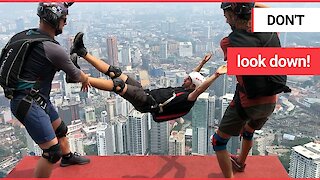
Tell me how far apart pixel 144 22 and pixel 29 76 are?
3169cm

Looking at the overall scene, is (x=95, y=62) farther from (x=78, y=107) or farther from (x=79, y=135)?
(x=78, y=107)

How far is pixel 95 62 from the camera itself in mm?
3229

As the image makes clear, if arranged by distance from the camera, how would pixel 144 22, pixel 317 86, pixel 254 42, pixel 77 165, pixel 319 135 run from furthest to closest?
pixel 144 22
pixel 317 86
pixel 319 135
pixel 77 165
pixel 254 42

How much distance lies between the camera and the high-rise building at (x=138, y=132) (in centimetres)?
1101

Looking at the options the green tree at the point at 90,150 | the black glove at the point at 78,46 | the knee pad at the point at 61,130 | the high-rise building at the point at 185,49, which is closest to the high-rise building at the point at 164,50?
the high-rise building at the point at 185,49

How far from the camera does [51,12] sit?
2404 millimetres

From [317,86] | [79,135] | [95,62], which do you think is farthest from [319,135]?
[95,62]

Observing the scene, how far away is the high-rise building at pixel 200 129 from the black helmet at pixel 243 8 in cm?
999

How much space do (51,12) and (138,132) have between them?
30.5 feet

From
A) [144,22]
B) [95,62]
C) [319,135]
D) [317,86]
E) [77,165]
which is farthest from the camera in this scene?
[144,22]

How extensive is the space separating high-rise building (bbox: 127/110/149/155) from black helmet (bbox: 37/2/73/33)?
859 centimetres

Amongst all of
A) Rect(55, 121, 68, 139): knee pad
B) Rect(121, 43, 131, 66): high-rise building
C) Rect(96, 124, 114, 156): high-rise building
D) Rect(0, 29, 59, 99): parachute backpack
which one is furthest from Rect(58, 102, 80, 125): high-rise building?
Rect(0, 29, 59, 99): parachute backpack

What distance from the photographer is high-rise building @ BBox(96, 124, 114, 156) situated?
13234 mm

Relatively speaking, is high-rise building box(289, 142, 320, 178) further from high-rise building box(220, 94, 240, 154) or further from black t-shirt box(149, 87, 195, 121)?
black t-shirt box(149, 87, 195, 121)
